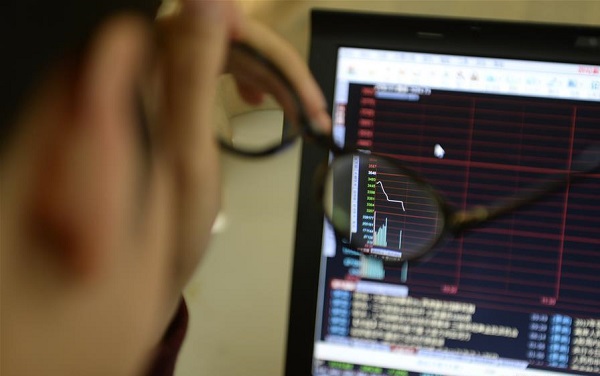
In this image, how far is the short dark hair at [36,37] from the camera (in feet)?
0.57

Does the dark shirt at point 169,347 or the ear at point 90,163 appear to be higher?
the ear at point 90,163

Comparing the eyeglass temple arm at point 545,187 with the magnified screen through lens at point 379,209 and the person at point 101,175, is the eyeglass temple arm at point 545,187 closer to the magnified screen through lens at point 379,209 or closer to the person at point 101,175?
the magnified screen through lens at point 379,209

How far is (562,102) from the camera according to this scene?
39 cm

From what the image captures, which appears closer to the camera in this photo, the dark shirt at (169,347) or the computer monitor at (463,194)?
the dark shirt at (169,347)

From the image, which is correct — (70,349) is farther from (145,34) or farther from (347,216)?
(347,216)

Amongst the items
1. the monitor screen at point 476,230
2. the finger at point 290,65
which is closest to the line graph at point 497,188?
the monitor screen at point 476,230

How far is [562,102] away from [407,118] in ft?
0.33

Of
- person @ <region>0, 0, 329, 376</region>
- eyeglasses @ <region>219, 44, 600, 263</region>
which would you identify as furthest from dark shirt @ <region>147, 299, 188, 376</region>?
eyeglasses @ <region>219, 44, 600, 263</region>

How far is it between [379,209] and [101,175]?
10.5 inches

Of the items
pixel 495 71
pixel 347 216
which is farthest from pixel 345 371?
pixel 495 71

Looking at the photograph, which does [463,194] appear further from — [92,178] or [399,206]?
[92,178]

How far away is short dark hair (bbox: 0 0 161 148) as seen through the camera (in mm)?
174

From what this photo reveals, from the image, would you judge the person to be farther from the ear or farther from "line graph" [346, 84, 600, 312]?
"line graph" [346, 84, 600, 312]

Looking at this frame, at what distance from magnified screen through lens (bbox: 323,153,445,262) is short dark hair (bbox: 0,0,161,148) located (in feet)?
0.78
